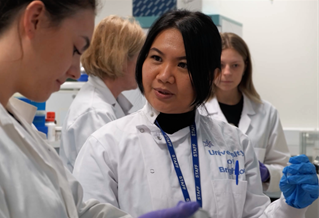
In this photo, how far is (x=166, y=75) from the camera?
52.1 inches

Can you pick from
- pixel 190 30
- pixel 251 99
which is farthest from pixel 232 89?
pixel 190 30

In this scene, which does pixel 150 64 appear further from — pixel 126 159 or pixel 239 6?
pixel 239 6

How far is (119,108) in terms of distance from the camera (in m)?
2.17

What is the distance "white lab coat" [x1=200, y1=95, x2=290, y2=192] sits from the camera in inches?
93.3

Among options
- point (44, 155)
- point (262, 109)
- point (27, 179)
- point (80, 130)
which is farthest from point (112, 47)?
point (27, 179)

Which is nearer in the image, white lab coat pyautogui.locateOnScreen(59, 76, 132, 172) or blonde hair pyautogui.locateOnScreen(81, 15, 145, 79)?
white lab coat pyautogui.locateOnScreen(59, 76, 132, 172)

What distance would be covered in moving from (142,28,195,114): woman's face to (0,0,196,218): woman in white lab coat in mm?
541

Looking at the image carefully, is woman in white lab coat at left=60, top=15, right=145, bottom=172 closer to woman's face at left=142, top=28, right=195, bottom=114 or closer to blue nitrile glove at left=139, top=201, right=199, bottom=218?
woman's face at left=142, top=28, right=195, bottom=114

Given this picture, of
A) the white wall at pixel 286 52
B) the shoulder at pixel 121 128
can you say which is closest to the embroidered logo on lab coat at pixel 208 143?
the shoulder at pixel 121 128

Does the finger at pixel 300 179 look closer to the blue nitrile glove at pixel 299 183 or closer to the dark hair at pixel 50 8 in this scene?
the blue nitrile glove at pixel 299 183

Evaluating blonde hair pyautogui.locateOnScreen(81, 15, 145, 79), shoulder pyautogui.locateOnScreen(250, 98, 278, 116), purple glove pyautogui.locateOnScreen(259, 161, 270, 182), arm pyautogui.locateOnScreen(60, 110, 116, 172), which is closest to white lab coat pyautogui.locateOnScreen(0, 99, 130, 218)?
arm pyautogui.locateOnScreen(60, 110, 116, 172)

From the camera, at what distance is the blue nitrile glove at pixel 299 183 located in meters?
1.28

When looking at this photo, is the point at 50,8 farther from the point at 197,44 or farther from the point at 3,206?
the point at 197,44

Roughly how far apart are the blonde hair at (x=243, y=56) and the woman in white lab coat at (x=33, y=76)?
167 centimetres
